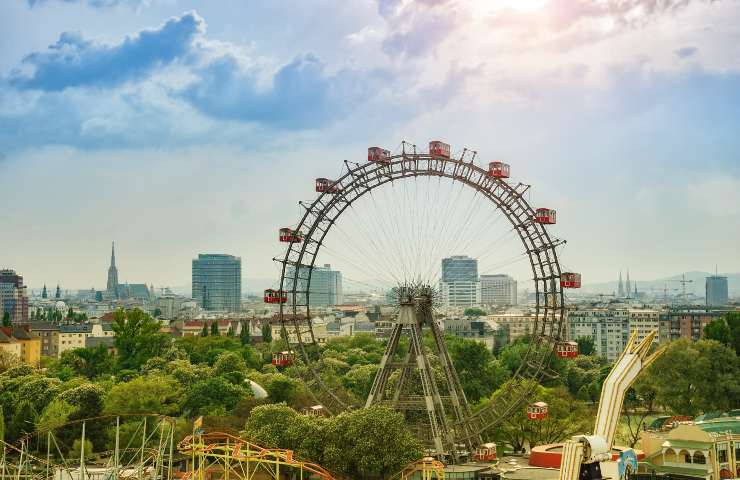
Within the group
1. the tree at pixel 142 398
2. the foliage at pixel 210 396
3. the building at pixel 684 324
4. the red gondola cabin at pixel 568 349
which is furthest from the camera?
the building at pixel 684 324

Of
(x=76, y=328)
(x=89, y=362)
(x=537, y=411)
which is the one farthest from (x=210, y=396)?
(x=76, y=328)

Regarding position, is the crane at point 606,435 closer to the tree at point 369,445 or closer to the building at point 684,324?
the tree at point 369,445

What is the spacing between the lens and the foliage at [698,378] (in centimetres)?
7181

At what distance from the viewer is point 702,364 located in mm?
72812

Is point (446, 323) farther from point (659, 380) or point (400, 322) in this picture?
point (400, 322)

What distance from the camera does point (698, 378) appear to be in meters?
72.9

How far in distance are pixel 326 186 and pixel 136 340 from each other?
5026 centimetres

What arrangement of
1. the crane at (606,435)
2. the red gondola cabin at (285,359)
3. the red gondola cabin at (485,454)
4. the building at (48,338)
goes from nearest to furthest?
the crane at (606,435) < the red gondola cabin at (485,454) < the red gondola cabin at (285,359) < the building at (48,338)

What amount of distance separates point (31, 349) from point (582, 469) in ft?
371

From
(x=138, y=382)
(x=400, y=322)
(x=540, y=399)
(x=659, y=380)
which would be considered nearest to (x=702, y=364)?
(x=659, y=380)

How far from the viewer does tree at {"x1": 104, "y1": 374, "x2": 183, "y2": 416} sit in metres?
67.4

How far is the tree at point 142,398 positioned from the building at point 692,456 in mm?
36535

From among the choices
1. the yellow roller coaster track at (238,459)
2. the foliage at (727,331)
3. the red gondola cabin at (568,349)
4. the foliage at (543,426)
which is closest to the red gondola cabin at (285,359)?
the yellow roller coaster track at (238,459)

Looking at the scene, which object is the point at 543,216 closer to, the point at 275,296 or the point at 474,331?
the point at 275,296
